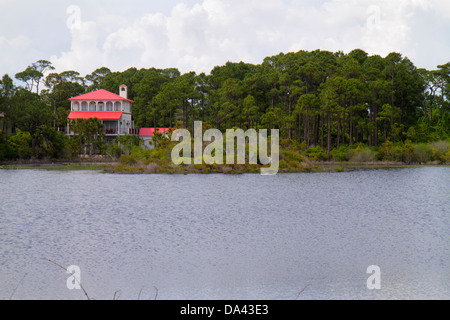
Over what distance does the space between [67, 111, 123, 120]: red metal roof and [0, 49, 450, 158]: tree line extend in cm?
262

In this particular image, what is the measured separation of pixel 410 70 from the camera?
279ft

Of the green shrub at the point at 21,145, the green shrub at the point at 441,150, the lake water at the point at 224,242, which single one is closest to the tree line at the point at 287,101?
the green shrub at the point at 21,145

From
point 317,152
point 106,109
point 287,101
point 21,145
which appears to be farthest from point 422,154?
point 21,145

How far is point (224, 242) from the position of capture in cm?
1856

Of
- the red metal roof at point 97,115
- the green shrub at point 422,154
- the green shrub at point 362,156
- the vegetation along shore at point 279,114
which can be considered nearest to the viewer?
the vegetation along shore at point 279,114

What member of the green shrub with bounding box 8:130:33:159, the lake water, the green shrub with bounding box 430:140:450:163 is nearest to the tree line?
the green shrub with bounding box 8:130:33:159

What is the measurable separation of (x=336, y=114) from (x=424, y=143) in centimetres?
1347

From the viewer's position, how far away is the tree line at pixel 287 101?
6869 cm

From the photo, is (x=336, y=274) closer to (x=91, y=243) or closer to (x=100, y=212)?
(x=91, y=243)

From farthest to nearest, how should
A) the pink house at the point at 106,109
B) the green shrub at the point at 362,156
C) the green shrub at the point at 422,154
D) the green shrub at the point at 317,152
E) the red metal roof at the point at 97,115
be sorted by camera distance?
the pink house at the point at 106,109 < the red metal roof at the point at 97,115 < the green shrub at the point at 362,156 < the green shrub at the point at 422,154 < the green shrub at the point at 317,152

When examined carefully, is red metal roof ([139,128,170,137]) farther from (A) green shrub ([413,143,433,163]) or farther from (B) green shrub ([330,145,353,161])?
(A) green shrub ([413,143,433,163])

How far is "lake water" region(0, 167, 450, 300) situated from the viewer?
42.3 feet

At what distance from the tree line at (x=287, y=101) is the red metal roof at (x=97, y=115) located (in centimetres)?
262

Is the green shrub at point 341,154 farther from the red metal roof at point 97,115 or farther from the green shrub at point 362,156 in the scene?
the red metal roof at point 97,115
